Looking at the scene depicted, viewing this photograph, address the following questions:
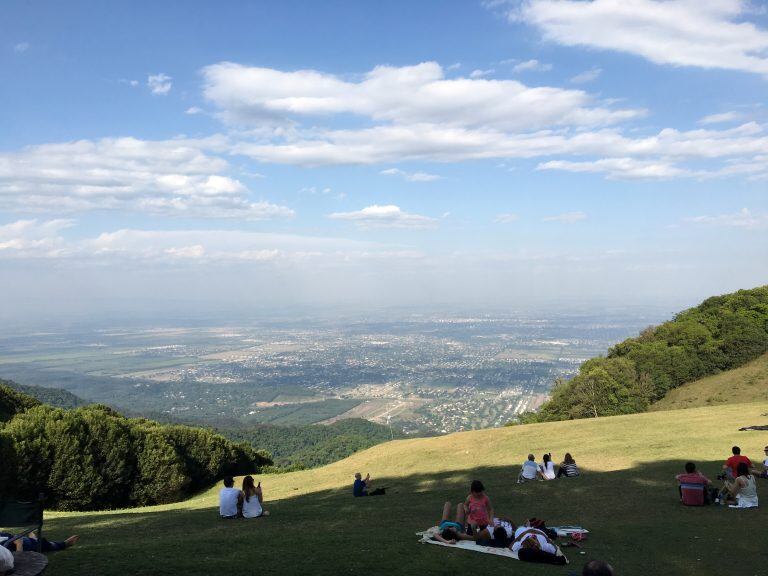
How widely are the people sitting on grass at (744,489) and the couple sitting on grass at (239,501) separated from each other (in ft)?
45.6

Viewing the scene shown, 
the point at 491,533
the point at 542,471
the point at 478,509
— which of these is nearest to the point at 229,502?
the point at 478,509

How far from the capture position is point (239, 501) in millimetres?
16625

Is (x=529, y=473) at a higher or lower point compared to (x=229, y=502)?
lower

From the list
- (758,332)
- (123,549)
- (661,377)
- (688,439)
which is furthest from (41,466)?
(758,332)

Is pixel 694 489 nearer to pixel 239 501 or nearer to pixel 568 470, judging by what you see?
pixel 568 470

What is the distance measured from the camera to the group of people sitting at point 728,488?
14.9 m

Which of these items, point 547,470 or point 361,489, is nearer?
point 547,470

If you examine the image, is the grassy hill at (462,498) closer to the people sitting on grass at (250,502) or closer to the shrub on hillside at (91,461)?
the people sitting on grass at (250,502)

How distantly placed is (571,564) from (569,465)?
1259 cm

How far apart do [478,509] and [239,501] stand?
8018 mm

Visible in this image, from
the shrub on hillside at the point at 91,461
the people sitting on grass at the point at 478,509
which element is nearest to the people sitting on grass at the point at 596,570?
the people sitting on grass at the point at 478,509

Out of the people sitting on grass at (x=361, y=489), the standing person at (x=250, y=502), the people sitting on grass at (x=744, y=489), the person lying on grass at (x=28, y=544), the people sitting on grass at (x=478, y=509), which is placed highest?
the person lying on grass at (x=28, y=544)

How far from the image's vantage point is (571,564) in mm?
10836

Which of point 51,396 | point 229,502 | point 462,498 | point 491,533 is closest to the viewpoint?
point 491,533
